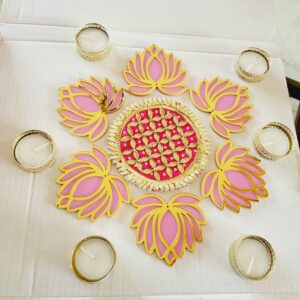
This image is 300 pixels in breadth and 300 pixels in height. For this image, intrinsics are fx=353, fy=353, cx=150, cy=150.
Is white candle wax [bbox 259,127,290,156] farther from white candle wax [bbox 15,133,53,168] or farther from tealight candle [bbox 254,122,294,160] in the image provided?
white candle wax [bbox 15,133,53,168]

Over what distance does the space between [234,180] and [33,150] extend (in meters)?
0.41

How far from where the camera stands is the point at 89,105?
2.49ft

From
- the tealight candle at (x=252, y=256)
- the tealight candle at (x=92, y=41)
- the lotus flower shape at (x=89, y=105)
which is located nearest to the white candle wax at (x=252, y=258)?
the tealight candle at (x=252, y=256)

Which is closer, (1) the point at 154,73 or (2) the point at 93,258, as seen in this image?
(2) the point at 93,258

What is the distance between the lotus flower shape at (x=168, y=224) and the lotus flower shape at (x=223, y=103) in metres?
0.19

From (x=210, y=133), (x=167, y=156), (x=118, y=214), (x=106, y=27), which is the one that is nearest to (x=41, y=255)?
(x=118, y=214)

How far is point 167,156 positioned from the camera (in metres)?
0.73

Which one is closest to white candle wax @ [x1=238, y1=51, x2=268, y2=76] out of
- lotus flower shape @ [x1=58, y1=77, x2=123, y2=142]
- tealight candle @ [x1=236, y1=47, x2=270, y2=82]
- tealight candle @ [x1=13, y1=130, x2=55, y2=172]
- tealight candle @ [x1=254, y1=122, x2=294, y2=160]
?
tealight candle @ [x1=236, y1=47, x2=270, y2=82]

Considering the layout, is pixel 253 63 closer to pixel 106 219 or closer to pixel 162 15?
pixel 162 15

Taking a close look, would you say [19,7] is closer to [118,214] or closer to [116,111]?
[116,111]

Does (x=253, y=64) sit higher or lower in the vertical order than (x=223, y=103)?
higher

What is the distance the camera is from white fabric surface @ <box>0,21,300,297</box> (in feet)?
2.03

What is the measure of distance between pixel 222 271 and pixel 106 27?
1.99 ft

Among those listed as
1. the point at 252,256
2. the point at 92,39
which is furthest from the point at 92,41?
the point at 252,256
